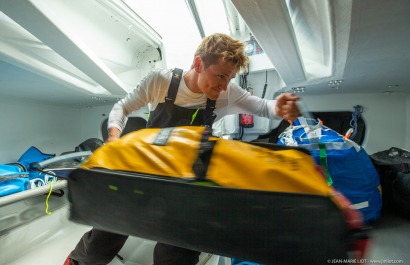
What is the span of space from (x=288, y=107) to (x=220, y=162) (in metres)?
0.51

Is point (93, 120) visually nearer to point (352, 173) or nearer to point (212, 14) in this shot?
point (212, 14)

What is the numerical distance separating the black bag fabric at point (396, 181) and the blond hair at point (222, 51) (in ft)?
5.29

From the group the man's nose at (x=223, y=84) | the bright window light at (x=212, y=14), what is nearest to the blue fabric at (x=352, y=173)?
Answer: the man's nose at (x=223, y=84)

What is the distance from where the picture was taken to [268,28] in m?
1.10

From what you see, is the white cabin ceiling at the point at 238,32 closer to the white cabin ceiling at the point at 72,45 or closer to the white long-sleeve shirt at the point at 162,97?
the white cabin ceiling at the point at 72,45

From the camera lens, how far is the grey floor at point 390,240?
3.77 feet

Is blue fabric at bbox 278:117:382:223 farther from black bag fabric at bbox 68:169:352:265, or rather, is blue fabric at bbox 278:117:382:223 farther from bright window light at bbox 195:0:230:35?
bright window light at bbox 195:0:230:35

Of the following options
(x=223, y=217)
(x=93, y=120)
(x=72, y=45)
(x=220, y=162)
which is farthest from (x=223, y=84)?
(x=93, y=120)

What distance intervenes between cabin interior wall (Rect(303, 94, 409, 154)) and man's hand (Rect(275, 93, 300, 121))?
8.44ft

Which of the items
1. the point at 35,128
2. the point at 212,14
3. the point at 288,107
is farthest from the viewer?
the point at 35,128

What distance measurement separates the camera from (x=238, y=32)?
2.75 metres

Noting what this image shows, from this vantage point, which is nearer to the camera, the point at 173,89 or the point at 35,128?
the point at 173,89

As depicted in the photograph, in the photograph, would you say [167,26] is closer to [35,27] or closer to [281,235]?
[35,27]

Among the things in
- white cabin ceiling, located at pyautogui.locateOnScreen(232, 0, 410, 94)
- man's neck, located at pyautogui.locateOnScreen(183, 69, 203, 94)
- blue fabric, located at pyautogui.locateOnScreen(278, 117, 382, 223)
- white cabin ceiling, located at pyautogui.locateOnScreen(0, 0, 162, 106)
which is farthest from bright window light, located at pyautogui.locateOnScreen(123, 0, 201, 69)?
blue fabric, located at pyautogui.locateOnScreen(278, 117, 382, 223)
